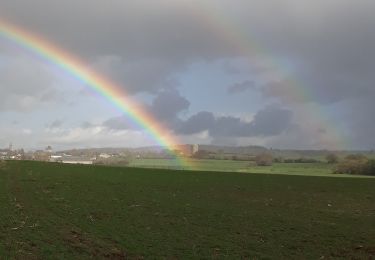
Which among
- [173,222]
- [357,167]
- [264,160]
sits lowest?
[173,222]

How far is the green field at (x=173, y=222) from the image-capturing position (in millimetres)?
22062

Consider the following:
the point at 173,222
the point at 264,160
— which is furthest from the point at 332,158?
the point at 173,222

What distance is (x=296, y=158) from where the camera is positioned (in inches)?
6964

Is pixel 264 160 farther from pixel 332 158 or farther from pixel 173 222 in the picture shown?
pixel 173 222

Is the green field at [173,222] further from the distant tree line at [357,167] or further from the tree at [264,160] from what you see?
the tree at [264,160]

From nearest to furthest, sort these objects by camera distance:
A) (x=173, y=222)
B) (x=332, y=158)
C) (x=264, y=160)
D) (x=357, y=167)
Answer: (x=173, y=222) < (x=357, y=167) < (x=264, y=160) < (x=332, y=158)

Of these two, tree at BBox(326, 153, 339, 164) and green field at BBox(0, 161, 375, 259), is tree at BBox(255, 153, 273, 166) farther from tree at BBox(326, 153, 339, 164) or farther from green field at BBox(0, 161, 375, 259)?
green field at BBox(0, 161, 375, 259)

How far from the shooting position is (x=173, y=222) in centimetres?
3166

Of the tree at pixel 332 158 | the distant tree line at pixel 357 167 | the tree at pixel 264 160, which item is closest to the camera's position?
the distant tree line at pixel 357 167

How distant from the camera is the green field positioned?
22.1m

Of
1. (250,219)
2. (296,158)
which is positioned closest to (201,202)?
(250,219)

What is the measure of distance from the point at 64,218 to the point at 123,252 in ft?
30.4

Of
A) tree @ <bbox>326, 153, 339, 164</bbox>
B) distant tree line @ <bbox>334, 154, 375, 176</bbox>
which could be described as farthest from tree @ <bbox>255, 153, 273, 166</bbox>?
distant tree line @ <bbox>334, 154, 375, 176</bbox>

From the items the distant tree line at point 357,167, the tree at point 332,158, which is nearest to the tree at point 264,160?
the tree at point 332,158
